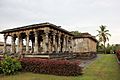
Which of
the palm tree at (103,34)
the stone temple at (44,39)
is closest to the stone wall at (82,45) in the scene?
the stone temple at (44,39)

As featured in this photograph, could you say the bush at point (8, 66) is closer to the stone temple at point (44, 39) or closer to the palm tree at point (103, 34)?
the stone temple at point (44, 39)

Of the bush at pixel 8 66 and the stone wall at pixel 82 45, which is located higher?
the stone wall at pixel 82 45

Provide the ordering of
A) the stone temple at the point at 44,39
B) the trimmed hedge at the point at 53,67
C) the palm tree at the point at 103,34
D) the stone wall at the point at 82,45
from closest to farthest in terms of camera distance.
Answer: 1. the trimmed hedge at the point at 53,67
2. the stone temple at the point at 44,39
3. the stone wall at the point at 82,45
4. the palm tree at the point at 103,34

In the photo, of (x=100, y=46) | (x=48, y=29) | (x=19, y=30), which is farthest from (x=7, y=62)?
(x=100, y=46)

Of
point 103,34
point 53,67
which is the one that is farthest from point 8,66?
point 103,34

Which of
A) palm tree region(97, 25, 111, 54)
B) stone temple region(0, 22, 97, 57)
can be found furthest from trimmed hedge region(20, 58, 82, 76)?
palm tree region(97, 25, 111, 54)

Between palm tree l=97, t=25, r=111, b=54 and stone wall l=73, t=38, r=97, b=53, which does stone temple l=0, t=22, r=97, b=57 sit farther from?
palm tree l=97, t=25, r=111, b=54

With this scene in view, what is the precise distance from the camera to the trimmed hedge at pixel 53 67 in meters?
14.9

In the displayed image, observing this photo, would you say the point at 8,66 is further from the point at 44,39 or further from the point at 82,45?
the point at 82,45

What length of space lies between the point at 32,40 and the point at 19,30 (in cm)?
1193

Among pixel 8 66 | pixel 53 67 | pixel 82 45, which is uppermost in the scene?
pixel 82 45

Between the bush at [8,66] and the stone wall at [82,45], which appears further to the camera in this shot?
the stone wall at [82,45]

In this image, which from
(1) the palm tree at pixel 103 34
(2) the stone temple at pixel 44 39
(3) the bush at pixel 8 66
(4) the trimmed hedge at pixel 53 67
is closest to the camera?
(4) the trimmed hedge at pixel 53 67

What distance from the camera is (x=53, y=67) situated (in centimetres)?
1546
